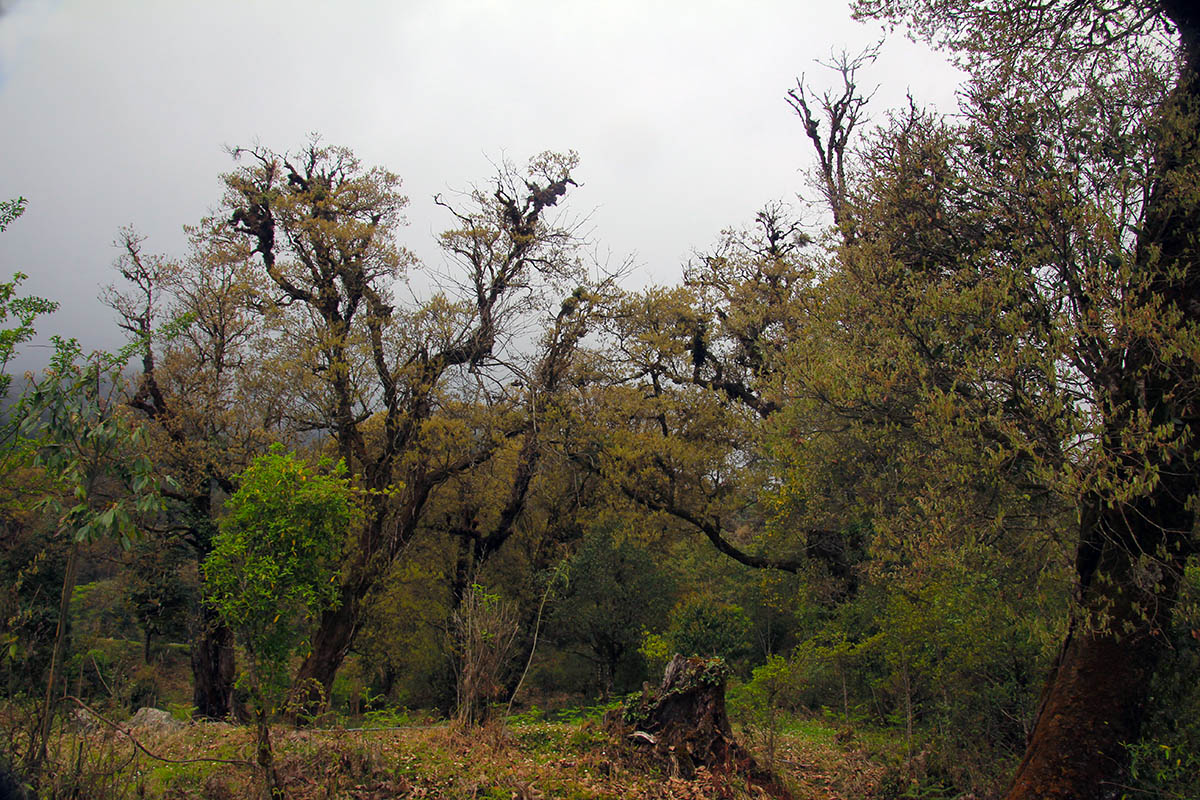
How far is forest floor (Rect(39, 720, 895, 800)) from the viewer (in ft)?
17.3

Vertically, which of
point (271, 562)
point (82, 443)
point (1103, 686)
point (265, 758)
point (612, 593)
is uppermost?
point (82, 443)

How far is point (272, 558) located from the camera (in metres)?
5.67

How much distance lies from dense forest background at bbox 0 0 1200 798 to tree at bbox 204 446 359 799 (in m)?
0.03

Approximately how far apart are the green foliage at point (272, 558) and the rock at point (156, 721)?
3.60m

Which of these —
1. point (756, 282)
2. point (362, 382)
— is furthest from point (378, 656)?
point (756, 282)

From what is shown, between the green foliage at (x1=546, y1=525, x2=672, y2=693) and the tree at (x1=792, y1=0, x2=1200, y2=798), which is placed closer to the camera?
the tree at (x1=792, y1=0, x2=1200, y2=798)

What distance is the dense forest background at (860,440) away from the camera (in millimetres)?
5004

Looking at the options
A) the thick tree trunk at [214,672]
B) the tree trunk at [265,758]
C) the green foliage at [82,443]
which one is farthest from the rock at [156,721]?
the green foliage at [82,443]

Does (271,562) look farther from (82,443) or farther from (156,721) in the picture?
(156,721)

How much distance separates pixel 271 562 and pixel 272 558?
0.47 feet

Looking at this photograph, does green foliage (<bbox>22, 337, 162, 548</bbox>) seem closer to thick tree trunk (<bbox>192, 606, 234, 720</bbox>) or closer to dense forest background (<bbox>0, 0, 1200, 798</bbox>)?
dense forest background (<bbox>0, 0, 1200, 798</bbox>)

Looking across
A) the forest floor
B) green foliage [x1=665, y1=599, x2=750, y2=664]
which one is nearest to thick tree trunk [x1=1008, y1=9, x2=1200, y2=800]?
the forest floor

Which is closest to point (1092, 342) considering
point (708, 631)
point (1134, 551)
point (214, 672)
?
point (1134, 551)

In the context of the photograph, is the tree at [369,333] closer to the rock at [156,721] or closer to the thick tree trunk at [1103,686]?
the rock at [156,721]
